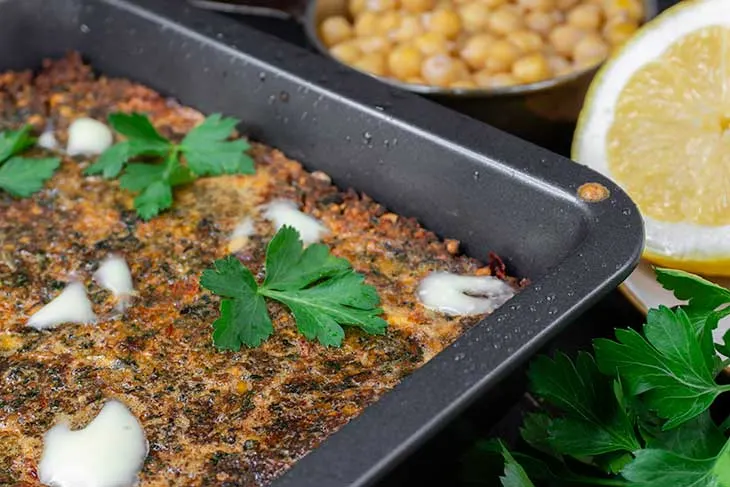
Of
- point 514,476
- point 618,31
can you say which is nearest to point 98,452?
point 514,476

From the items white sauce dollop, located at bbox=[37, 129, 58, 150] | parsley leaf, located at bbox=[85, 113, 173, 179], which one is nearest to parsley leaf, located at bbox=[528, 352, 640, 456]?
parsley leaf, located at bbox=[85, 113, 173, 179]

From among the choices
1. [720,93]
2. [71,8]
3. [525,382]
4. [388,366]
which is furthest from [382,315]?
[71,8]

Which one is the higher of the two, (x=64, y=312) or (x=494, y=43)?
(x=494, y=43)

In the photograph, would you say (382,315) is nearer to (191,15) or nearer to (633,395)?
(633,395)

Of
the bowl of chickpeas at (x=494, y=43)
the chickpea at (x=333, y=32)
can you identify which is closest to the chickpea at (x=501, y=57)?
the bowl of chickpeas at (x=494, y=43)

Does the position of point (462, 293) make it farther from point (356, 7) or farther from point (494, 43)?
point (356, 7)

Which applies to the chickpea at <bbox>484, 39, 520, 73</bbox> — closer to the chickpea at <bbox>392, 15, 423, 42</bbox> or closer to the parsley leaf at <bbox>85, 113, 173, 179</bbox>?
the chickpea at <bbox>392, 15, 423, 42</bbox>

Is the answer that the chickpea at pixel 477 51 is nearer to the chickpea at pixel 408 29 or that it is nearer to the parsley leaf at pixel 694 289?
the chickpea at pixel 408 29
